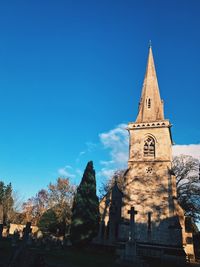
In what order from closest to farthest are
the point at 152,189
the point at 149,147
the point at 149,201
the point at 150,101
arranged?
the point at 149,201 → the point at 152,189 → the point at 149,147 → the point at 150,101

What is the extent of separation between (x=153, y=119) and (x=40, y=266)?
62.7 ft

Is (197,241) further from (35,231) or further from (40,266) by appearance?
(40,266)

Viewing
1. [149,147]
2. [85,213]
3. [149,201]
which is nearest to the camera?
[149,201]

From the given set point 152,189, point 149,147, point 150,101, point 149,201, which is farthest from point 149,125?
point 149,201

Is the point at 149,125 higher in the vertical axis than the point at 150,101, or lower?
lower

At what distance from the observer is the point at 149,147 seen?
22625 millimetres

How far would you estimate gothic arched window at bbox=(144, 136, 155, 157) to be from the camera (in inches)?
878

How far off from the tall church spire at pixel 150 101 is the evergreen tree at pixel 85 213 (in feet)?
30.2

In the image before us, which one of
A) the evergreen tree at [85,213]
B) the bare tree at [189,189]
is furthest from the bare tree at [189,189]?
the evergreen tree at [85,213]

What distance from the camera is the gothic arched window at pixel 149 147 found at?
22.3 m

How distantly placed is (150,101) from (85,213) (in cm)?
1475

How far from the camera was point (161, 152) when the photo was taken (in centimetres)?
2169

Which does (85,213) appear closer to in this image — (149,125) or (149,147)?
(149,147)

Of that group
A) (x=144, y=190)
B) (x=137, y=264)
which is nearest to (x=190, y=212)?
(x=144, y=190)
